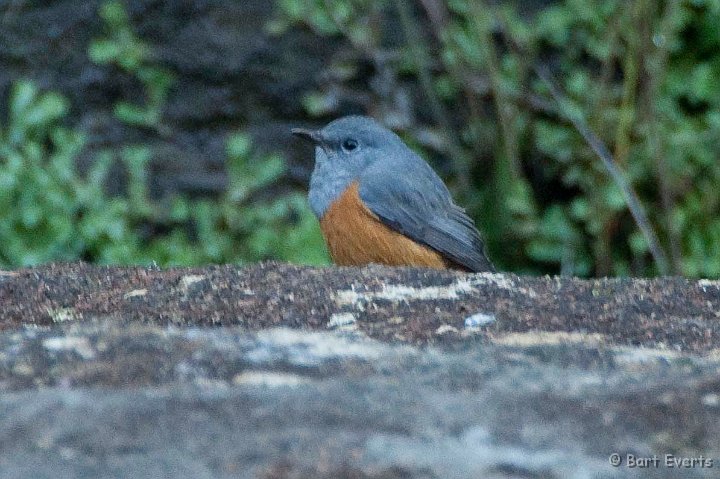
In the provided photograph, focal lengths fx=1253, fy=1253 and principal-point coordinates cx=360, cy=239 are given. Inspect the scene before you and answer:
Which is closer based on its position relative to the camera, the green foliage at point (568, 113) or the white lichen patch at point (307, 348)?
the white lichen patch at point (307, 348)

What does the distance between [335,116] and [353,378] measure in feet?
17.4

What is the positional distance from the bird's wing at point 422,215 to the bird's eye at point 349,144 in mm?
261

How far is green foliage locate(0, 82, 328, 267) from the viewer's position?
22.0ft

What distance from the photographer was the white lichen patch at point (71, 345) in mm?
2834

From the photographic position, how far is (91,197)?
6.81 metres

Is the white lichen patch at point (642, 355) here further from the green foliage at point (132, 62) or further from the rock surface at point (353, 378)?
the green foliage at point (132, 62)

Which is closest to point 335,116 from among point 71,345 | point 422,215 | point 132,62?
point 132,62

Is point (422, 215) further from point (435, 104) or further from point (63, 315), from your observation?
point (63, 315)

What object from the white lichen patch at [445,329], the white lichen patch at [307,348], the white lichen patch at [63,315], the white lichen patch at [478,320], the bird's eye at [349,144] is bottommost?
the white lichen patch at [63,315]

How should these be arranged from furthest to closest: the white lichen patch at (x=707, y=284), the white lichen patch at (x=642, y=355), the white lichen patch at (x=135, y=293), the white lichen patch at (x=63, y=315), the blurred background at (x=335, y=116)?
1. the blurred background at (x=335, y=116)
2. the white lichen patch at (x=707, y=284)
3. the white lichen patch at (x=135, y=293)
4. the white lichen patch at (x=63, y=315)
5. the white lichen patch at (x=642, y=355)

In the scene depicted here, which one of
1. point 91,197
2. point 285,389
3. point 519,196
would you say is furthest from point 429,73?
point 285,389

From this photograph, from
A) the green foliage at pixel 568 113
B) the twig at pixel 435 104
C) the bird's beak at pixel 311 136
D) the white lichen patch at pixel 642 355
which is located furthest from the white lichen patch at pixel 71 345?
the twig at pixel 435 104

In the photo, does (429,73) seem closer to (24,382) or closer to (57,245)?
(57,245)

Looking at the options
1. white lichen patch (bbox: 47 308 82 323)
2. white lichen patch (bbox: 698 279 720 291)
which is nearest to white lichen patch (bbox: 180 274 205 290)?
white lichen patch (bbox: 47 308 82 323)
